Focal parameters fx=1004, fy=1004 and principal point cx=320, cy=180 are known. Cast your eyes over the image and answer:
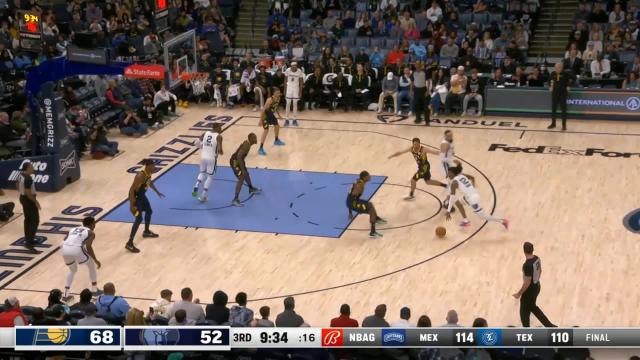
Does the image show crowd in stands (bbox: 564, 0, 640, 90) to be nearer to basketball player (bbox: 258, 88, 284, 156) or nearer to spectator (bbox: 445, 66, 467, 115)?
spectator (bbox: 445, 66, 467, 115)

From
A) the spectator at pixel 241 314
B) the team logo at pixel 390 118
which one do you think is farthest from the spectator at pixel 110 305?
the team logo at pixel 390 118

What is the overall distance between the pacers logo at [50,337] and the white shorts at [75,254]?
378cm

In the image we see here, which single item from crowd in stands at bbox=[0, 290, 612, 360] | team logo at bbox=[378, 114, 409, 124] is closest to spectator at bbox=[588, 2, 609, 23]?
team logo at bbox=[378, 114, 409, 124]

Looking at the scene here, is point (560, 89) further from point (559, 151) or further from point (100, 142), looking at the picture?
point (100, 142)

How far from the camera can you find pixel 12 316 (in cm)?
1408

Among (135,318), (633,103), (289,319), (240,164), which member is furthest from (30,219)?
(633,103)

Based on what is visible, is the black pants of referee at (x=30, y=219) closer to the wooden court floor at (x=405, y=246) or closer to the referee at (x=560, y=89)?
the wooden court floor at (x=405, y=246)

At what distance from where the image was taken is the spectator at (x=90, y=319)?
13.9m

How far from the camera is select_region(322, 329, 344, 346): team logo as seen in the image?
1320cm

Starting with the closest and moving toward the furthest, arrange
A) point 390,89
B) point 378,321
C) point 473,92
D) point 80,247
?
point 378,321, point 80,247, point 473,92, point 390,89

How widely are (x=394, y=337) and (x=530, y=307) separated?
315cm

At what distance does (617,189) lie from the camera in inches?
881

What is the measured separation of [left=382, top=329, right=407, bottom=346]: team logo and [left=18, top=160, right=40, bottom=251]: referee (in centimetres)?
888

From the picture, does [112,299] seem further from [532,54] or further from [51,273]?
[532,54]
